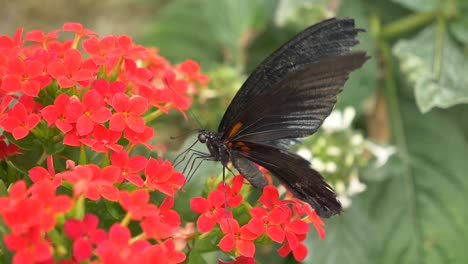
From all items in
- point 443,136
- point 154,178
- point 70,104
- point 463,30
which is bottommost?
point 154,178

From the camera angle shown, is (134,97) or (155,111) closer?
(134,97)

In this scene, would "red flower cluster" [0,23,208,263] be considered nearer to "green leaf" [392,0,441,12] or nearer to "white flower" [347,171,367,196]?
"white flower" [347,171,367,196]

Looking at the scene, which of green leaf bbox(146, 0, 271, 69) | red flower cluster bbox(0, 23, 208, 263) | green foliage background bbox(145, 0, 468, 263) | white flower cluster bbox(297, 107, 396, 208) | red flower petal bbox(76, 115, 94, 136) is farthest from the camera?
green leaf bbox(146, 0, 271, 69)

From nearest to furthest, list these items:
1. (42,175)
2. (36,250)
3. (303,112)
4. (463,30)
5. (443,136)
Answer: (36,250), (42,175), (303,112), (463,30), (443,136)

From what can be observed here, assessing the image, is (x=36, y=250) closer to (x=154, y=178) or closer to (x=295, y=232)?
(x=154, y=178)

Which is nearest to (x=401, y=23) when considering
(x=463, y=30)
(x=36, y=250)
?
(x=463, y=30)

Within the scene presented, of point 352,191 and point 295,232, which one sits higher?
point 352,191

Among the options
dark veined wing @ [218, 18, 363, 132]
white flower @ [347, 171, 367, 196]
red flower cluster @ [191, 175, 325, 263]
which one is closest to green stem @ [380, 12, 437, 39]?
white flower @ [347, 171, 367, 196]

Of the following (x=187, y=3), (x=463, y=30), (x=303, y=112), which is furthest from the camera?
(x=187, y=3)
